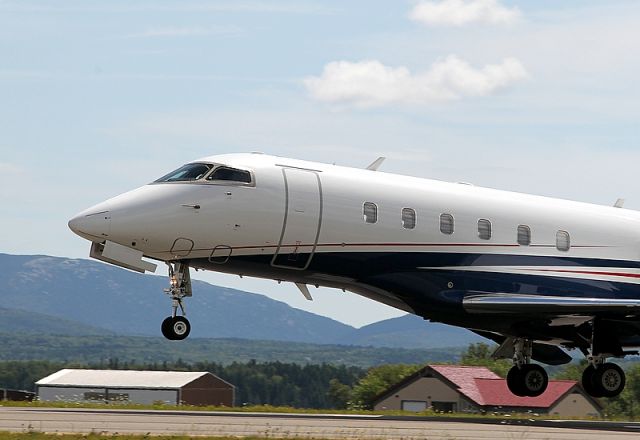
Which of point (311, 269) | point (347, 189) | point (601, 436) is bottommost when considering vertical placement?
point (601, 436)

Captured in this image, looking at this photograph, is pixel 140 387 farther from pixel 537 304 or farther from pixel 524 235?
pixel 537 304

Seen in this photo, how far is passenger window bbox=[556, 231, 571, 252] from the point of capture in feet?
113

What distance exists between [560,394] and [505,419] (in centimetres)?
5380

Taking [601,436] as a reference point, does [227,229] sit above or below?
above

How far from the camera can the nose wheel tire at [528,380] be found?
36.5 metres

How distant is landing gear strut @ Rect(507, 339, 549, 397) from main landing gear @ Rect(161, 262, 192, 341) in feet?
35.5

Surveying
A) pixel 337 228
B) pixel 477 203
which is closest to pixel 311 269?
pixel 337 228

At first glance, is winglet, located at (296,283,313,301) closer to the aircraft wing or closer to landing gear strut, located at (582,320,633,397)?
the aircraft wing

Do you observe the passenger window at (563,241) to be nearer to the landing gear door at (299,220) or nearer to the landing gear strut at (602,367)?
the landing gear strut at (602,367)

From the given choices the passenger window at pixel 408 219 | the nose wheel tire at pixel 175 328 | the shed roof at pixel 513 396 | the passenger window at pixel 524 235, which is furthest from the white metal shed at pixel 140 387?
the nose wheel tire at pixel 175 328

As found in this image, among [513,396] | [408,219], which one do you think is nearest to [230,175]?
[408,219]

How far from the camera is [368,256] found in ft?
104

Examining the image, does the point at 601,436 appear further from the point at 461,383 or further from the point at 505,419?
the point at 461,383

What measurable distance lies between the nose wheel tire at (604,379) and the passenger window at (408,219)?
6714mm
